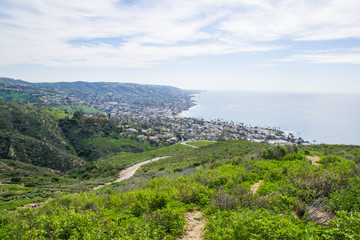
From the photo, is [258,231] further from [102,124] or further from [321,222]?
[102,124]

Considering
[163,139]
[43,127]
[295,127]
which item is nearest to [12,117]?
[43,127]

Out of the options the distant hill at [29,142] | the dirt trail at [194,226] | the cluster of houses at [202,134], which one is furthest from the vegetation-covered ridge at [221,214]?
the cluster of houses at [202,134]

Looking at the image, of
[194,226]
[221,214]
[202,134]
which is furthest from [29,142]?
[202,134]

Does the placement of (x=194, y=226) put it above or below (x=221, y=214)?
below

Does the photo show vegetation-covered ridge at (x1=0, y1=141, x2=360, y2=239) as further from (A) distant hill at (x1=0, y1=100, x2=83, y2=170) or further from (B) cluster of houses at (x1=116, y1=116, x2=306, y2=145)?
(B) cluster of houses at (x1=116, y1=116, x2=306, y2=145)

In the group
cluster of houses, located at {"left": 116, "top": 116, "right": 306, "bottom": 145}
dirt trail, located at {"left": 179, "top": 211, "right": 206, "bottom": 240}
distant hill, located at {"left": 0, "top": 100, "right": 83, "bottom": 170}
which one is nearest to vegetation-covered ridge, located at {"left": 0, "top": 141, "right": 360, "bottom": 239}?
dirt trail, located at {"left": 179, "top": 211, "right": 206, "bottom": 240}

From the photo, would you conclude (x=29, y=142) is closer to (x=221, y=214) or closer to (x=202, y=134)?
(x=221, y=214)

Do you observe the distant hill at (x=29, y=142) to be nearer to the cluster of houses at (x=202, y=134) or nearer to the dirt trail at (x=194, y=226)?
the cluster of houses at (x=202, y=134)

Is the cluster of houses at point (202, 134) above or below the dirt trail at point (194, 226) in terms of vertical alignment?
below
